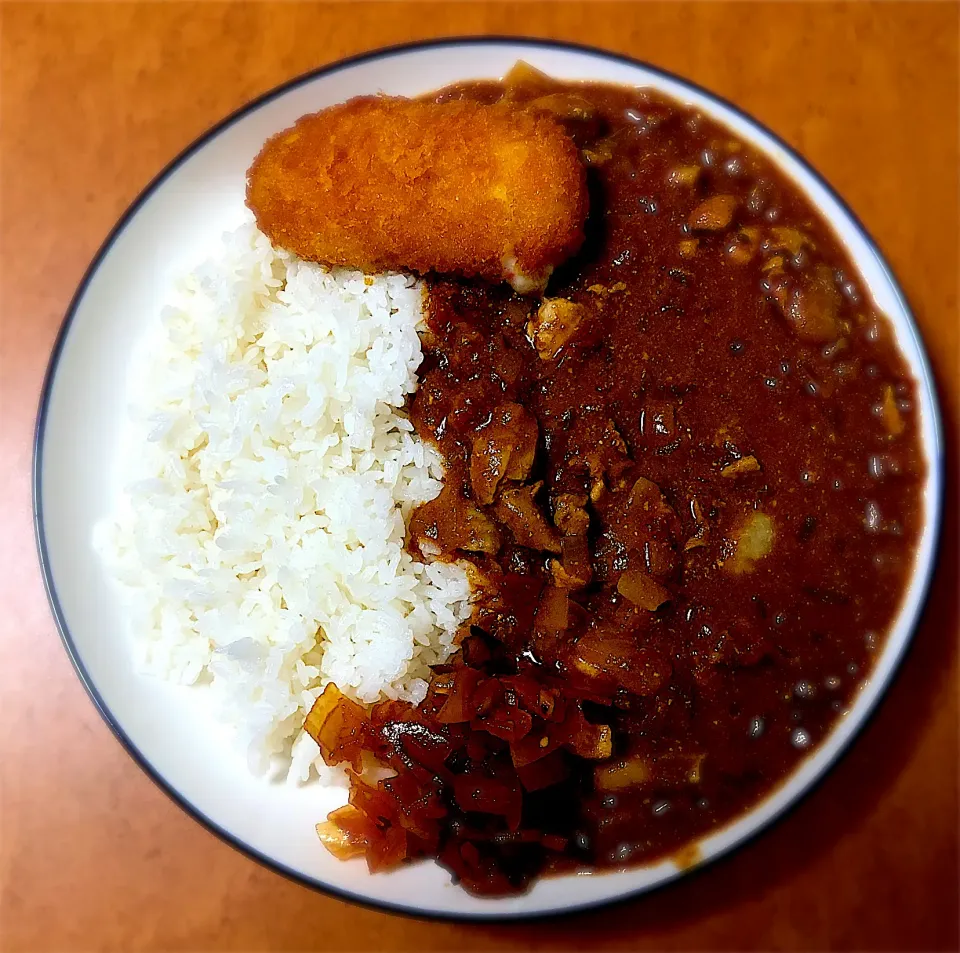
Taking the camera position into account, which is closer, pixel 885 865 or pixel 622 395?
pixel 622 395

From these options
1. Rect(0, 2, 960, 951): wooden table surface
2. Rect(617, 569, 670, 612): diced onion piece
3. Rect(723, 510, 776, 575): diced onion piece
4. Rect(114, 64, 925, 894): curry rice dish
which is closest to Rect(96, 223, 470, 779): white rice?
Rect(114, 64, 925, 894): curry rice dish

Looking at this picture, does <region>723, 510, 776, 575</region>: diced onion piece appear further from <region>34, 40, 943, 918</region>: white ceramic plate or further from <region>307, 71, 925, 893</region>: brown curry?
<region>34, 40, 943, 918</region>: white ceramic plate

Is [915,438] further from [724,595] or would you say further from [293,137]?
[293,137]

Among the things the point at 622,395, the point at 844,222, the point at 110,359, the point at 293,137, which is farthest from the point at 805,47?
the point at 110,359

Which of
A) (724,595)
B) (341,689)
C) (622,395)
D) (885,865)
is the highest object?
(622,395)

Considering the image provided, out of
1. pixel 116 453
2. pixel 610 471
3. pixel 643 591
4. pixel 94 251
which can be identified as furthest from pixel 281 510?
pixel 94 251

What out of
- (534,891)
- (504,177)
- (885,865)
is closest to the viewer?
(534,891)

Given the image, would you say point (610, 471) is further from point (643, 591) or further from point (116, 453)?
point (116, 453)
